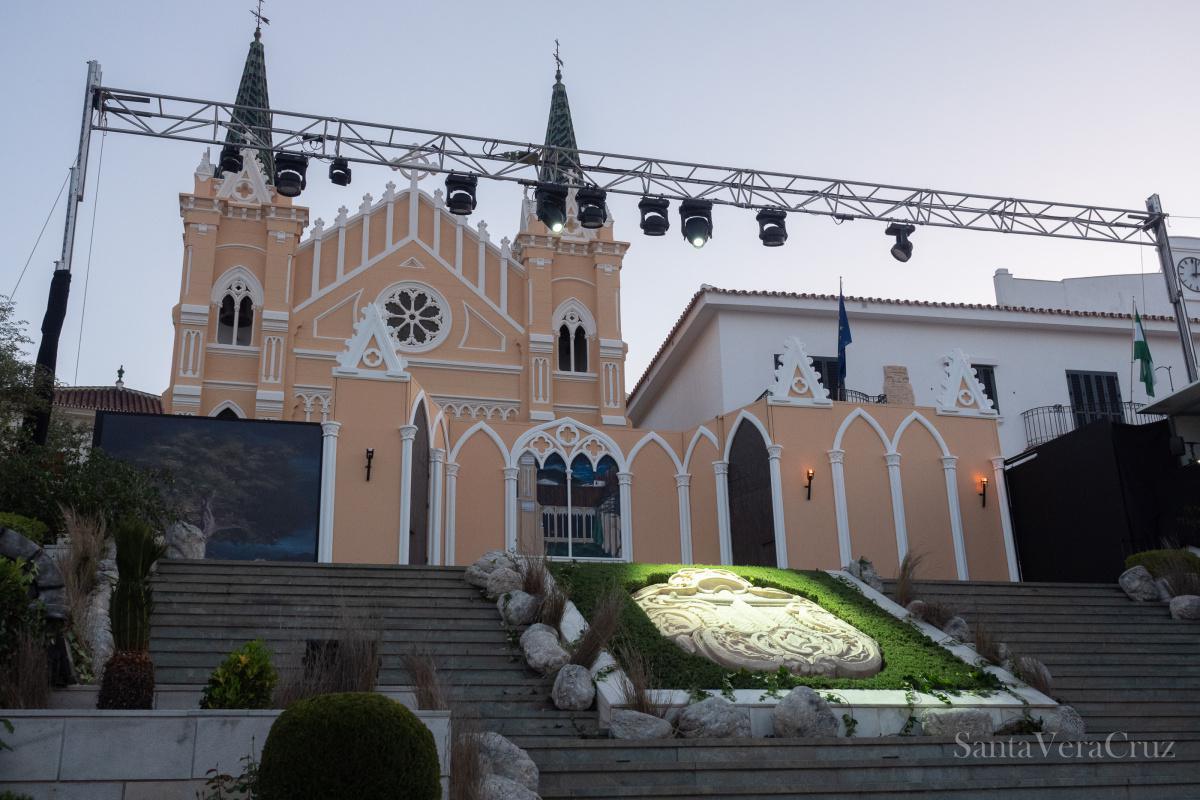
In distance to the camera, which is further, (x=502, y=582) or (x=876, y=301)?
(x=876, y=301)

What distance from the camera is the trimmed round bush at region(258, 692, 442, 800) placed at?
7.77 metres

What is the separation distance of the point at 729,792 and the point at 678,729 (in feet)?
4.65

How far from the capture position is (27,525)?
14695 mm

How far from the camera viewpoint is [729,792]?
1047 cm

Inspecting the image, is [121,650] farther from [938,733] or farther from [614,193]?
[614,193]

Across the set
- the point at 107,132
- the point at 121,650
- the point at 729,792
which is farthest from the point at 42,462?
the point at 729,792

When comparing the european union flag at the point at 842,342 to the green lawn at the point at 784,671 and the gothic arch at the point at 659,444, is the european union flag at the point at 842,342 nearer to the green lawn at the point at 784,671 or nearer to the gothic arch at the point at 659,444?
the gothic arch at the point at 659,444

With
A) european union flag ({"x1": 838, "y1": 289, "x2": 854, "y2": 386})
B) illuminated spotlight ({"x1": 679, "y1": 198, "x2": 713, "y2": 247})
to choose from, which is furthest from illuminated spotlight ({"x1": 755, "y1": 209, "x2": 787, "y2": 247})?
european union flag ({"x1": 838, "y1": 289, "x2": 854, "y2": 386})

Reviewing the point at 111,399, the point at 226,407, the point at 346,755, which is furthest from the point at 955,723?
the point at 111,399

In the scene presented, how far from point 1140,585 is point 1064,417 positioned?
1264 centimetres

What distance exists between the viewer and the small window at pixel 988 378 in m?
30.4

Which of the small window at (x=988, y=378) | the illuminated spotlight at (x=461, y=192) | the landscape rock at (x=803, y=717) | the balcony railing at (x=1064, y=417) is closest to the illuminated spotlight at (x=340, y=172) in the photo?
the illuminated spotlight at (x=461, y=192)

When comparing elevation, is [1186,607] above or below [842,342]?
below

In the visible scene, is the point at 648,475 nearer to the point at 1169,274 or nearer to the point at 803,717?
the point at 1169,274
